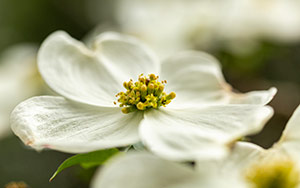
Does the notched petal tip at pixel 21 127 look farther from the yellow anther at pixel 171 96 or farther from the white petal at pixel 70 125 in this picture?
the yellow anther at pixel 171 96

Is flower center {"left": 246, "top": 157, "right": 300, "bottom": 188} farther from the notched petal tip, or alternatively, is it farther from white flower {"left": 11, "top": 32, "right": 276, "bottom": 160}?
the notched petal tip

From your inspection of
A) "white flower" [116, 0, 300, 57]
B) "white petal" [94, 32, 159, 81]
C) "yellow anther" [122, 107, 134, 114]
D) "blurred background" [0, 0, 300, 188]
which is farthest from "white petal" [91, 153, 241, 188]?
"white flower" [116, 0, 300, 57]

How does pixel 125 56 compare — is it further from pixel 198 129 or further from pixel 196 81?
pixel 198 129

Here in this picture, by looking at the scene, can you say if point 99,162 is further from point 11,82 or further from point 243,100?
point 11,82

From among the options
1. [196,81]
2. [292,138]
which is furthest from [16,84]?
[292,138]

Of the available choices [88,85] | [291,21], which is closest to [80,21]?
[291,21]

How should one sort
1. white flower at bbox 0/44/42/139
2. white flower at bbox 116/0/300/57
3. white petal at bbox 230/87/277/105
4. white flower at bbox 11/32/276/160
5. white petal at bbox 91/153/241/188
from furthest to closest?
white flower at bbox 116/0/300/57
white flower at bbox 0/44/42/139
white petal at bbox 230/87/277/105
white flower at bbox 11/32/276/160
white petal at bbox 91/153/241/188
